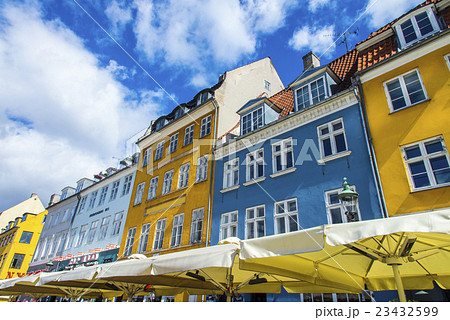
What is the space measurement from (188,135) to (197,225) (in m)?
6.89

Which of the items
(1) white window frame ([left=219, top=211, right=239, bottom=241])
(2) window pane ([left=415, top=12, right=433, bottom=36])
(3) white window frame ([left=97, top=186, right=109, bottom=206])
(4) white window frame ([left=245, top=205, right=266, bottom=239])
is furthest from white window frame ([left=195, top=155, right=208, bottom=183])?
(3) white window frame ([left=97, top=186, right=109, bottom=206])

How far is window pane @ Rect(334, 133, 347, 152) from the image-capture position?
11496mm

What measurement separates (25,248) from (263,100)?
38.0m

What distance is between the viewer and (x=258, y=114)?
51.6 feet

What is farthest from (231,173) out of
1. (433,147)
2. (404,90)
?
(433,147)

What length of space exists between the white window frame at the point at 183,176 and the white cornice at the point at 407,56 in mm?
11231

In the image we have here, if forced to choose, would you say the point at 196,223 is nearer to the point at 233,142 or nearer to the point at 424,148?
the point at 233,142

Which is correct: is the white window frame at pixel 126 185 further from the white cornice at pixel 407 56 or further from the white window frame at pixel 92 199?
the white cornice at pixel 407 56

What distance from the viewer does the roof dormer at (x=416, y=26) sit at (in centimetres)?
1079

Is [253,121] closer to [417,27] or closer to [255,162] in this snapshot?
[255,162]

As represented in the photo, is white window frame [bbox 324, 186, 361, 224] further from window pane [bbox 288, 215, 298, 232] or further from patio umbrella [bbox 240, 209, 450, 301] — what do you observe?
patio umbrella [bbox 240, 209, 450, 301]

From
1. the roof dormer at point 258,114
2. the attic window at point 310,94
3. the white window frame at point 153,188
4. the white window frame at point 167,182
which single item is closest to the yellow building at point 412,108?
the attic window at point 310,94

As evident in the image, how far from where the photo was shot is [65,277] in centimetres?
913
